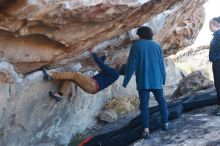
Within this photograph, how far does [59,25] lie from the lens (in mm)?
6754

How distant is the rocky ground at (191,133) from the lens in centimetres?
711

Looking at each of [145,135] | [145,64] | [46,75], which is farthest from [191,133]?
[46,75]

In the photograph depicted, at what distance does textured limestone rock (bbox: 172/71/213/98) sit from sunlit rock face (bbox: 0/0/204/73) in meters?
3.25

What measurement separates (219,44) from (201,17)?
6.42 meters

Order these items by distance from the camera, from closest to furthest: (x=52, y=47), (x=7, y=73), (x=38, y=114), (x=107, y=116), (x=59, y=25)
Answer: (x=59, y=25), (x=7, y=73), (x=52, y=47), (x=38, y=114), (x=107, y=116)

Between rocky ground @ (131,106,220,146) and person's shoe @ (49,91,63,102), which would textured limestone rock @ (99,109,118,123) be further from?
rocky ground @ (131,106,220,146)

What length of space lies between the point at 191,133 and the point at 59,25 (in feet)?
9.52

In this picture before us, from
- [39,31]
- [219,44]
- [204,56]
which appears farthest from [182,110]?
[204,56]

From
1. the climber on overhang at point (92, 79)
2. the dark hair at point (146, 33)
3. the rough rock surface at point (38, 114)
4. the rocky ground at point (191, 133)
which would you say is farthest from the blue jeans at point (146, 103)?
the rough rock surface at point (38, 114)

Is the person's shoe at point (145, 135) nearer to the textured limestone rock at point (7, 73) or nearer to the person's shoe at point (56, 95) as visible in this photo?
the person's shoe at point (56, 95)

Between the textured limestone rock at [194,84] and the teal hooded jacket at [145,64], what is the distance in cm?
443

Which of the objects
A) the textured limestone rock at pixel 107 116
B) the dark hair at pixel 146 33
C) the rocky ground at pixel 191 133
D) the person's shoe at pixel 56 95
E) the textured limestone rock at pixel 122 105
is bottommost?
the rocky ground at pixel 191 133

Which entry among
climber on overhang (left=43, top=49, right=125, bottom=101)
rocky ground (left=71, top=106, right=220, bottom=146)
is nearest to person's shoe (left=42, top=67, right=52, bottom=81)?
climber on overhang (left=43, top=49, right=125, bottom=101)

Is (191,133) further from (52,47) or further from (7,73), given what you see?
(7,73)
